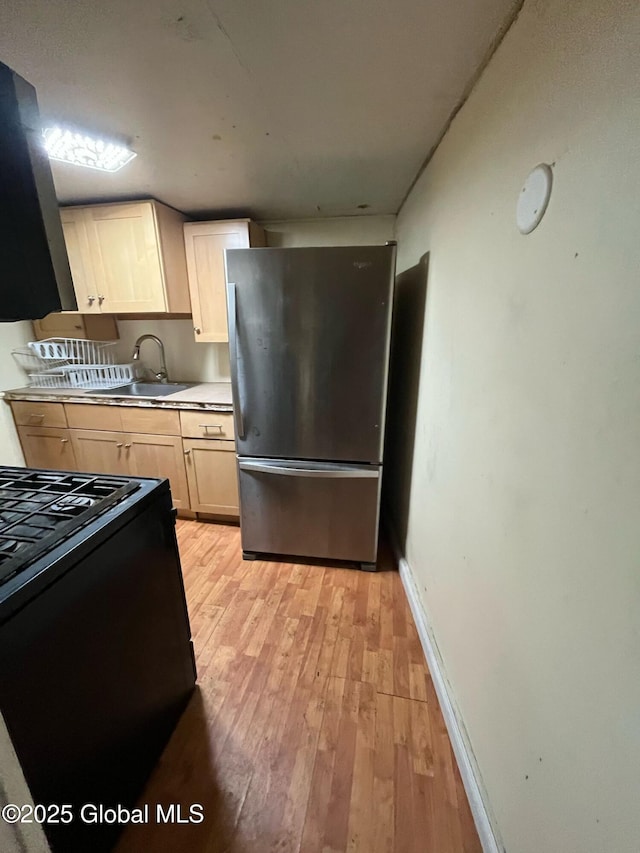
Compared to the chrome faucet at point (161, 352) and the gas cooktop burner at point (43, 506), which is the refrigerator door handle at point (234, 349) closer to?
the gas cooktop burner at point (43, 506)

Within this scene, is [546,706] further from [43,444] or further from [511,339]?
[43,444]

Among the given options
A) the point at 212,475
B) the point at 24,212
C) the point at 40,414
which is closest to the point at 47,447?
the point at 40,414

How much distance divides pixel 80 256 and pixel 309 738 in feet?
9.36

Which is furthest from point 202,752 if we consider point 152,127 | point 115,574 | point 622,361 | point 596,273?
point 152,127

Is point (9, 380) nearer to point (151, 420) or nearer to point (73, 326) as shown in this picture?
point (73, 326)

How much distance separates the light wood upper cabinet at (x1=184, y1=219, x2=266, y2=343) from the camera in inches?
89.1

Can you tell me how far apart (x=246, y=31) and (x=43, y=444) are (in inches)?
107

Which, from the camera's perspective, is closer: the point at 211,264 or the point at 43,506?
the point at 43,506

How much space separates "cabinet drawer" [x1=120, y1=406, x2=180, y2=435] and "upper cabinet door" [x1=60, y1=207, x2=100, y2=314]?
0.73 meters

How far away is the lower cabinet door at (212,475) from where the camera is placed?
2.25 m

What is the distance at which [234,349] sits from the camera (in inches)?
69.2

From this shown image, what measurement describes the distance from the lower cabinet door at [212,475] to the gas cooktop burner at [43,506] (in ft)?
3.69

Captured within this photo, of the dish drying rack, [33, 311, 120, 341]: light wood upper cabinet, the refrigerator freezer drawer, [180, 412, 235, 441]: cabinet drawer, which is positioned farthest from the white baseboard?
[33, 311, 120, 341]: light wood upper cabinet

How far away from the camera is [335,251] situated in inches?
62.2
